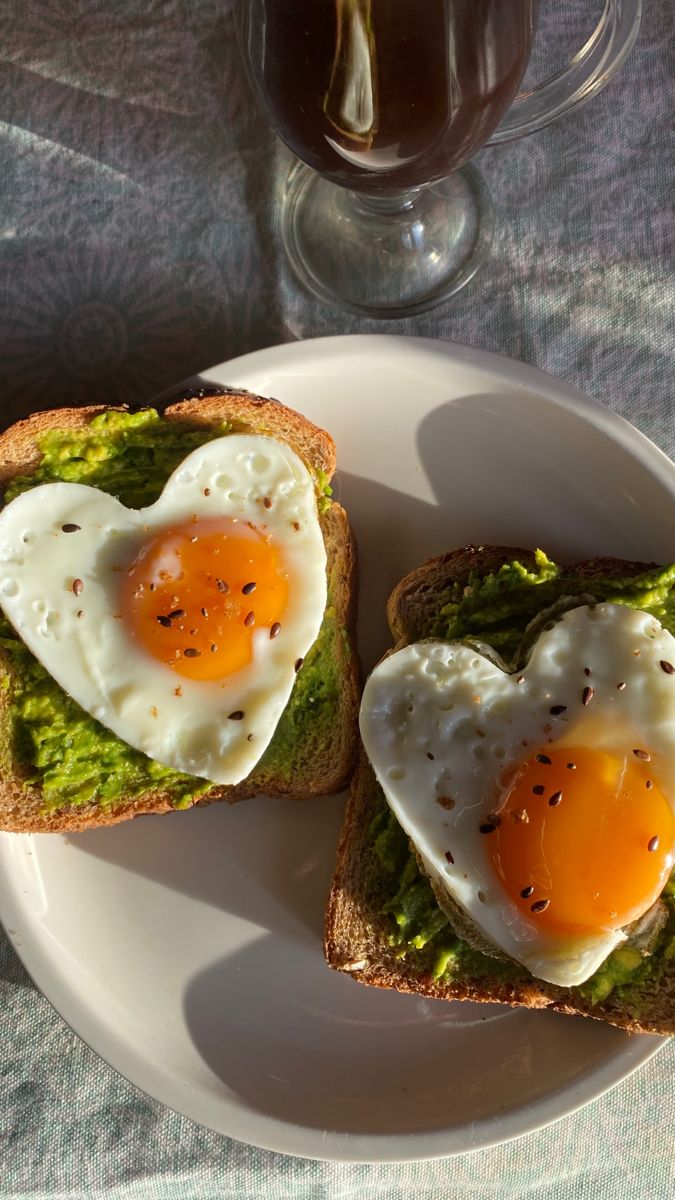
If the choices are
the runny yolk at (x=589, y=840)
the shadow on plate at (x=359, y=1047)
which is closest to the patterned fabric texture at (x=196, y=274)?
the shadow on plate at (x=359, y=1047)

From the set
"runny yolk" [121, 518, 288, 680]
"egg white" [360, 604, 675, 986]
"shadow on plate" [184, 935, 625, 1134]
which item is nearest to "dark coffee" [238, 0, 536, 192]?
"runny yolk" [121, 518, 288, 680]

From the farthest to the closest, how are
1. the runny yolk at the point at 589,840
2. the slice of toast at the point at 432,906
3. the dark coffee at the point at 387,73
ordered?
1. the slice of toast at the point at 432,906
2. the runny yolk at the point at 589,840
3. the dark coffee at the point at 387,73

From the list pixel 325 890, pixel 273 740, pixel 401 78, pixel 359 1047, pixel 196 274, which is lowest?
pixel 359 1047

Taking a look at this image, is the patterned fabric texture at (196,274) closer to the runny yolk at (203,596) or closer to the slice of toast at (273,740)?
the slice of toast at (273,740)

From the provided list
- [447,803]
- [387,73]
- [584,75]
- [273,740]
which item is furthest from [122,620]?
[584,75]

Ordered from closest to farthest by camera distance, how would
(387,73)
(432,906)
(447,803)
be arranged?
(387,73) < (447,803) < (432,906)

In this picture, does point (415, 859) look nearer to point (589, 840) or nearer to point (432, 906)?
point (432, 906)

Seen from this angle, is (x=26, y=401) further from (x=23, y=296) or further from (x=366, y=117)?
(x=366, y=117)
